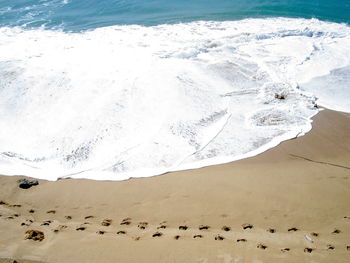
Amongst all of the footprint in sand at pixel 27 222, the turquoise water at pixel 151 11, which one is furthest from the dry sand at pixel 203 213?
the turquoise water at pixel 151 11

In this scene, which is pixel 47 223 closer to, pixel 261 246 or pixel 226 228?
pixel 226 228

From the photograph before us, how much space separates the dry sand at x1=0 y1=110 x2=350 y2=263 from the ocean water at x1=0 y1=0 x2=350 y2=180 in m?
0.69

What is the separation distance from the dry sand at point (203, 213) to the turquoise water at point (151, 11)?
1667 centimetres

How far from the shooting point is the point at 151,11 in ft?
80.3

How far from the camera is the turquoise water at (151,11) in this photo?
22.0 meters

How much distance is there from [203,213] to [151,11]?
21.8 m

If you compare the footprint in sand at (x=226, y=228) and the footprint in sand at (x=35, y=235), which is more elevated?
the footprint in sand at (x=35, y=235)

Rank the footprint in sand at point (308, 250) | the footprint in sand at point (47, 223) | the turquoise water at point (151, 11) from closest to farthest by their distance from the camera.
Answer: the footprint in sand at point (308, 250) < the footprint in sand at point (47, 223) < the turquoise water at point (151, 11)

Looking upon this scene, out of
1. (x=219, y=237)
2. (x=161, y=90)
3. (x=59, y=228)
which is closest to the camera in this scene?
(x=219, y=237)

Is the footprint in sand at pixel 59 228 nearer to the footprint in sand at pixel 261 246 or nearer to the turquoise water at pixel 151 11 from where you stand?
the footprint in sand at pixel 261 246

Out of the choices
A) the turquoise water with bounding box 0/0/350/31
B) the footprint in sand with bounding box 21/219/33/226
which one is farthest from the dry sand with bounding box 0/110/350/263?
the turquoise water with bounding box 0/0/350/31

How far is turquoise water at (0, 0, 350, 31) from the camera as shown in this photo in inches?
867

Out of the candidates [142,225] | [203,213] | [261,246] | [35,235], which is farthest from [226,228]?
[35,235]

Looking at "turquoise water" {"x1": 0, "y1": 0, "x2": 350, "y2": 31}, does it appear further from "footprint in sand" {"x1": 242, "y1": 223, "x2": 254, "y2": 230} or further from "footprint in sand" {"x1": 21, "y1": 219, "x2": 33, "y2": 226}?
"footprint in sand" {"x1": 242, "y1": 223, "x2": 254, "y2": 230}
